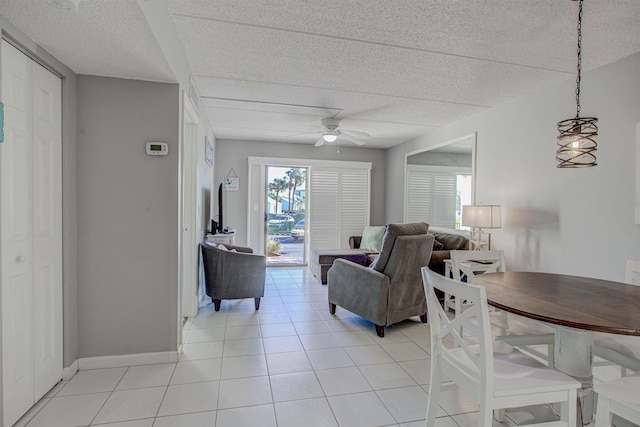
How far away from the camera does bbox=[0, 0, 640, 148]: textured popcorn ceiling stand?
1.84 meters

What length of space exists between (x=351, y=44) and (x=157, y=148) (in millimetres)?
1650

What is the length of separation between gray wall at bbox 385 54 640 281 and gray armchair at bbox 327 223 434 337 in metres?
1.10

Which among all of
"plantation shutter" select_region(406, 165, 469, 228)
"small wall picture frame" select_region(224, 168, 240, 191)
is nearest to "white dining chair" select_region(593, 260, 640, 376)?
"plantation shutter" select_region(406, 165, 469, 228)

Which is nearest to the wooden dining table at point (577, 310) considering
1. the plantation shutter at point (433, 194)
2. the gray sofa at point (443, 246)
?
the gray sofa at point (443, 246)

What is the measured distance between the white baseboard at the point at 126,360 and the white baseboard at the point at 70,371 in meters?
0.03

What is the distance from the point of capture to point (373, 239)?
18.3 ft

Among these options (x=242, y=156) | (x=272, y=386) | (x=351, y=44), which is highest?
(x=351, y=44)

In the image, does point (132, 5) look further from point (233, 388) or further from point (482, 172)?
point (482, 172)

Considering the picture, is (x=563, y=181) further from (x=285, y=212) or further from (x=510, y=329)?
(x=285, y=212)

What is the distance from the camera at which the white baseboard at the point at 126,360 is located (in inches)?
92.5

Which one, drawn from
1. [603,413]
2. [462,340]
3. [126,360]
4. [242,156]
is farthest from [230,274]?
[603,413]

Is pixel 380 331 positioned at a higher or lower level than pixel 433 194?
lower

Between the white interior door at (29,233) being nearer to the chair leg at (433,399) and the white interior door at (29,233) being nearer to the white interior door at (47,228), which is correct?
the white interior door at (47,228)

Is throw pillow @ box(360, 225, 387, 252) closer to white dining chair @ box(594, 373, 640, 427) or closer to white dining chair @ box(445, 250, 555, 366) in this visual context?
white dining chair @ box(445, 250, 555, 366)
